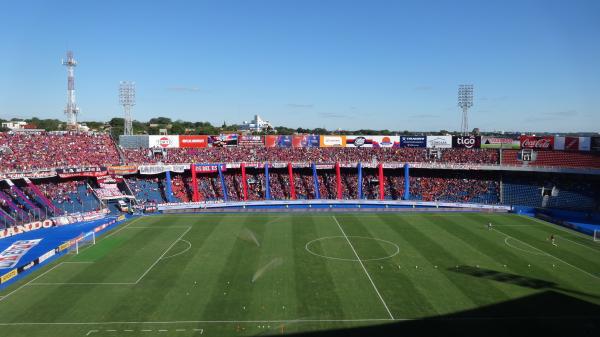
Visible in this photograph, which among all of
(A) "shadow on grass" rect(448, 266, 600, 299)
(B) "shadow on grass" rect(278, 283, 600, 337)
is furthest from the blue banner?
(B) "shadow on grass" rect(278, 283, 600, 337)

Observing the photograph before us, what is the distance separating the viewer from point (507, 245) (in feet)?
125

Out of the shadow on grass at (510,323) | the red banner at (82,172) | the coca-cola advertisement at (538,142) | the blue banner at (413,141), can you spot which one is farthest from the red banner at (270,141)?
the shadow on grass at (510,323)

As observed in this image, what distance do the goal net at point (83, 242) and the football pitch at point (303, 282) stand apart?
83cm

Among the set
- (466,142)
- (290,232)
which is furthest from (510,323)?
(466,142)

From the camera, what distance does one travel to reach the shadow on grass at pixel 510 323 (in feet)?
71.0

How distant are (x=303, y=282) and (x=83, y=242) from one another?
21845 mm

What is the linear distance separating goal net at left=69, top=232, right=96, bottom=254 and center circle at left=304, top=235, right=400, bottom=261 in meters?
18.6

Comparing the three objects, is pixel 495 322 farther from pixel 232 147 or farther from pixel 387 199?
pixel 232 147

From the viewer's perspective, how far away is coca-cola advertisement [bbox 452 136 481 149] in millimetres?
69800

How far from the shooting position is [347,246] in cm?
3725

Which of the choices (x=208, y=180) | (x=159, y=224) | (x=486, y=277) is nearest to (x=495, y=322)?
(x=486, y=277)

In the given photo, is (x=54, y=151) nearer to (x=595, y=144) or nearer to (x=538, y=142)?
(x=538, y=142)

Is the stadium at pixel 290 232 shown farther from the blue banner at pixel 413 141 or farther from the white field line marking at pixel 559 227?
the white field line marking at pixel 559 227

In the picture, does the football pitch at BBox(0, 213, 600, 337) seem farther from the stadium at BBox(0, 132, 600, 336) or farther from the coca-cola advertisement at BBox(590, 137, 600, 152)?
the coca-cola advertisement at BBox(590, 137, 600, 152)
